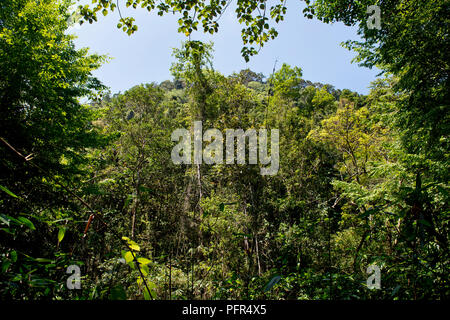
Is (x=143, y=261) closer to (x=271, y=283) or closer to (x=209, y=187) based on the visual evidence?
(x=271, y=283)

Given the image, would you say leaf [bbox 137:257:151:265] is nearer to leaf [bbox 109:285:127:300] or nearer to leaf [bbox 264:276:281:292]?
leaf [bbox 109:285:127:300]

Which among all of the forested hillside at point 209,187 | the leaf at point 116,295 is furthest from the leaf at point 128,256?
the leaf at point 116,295

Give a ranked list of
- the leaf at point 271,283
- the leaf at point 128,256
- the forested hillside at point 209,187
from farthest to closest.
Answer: the forested hillside at point 209,187
the leaf at point 271,283
the leaf at point 128,256

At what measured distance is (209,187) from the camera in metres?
10.3

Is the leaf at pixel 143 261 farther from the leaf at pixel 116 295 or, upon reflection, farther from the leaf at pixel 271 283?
the leaf at pixel 271 283

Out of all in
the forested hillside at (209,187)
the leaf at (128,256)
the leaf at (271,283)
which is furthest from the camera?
the forested hillside at (209,187)

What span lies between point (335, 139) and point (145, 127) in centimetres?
897

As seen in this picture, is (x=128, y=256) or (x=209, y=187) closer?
(x=128, y=256)

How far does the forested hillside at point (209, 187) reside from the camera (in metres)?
0.99

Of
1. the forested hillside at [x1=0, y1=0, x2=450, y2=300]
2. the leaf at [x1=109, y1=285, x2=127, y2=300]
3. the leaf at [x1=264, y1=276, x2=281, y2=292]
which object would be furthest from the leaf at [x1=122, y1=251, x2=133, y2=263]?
the leaf at [x1=264, y1=276, x2=281, y2=292]

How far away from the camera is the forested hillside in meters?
0.99

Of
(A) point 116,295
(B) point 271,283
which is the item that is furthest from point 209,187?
(A) point 116,295

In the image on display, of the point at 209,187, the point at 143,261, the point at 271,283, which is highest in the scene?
the point at 209,187

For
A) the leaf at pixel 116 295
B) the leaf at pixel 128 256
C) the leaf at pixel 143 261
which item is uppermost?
the leaf at pixel 128 256
